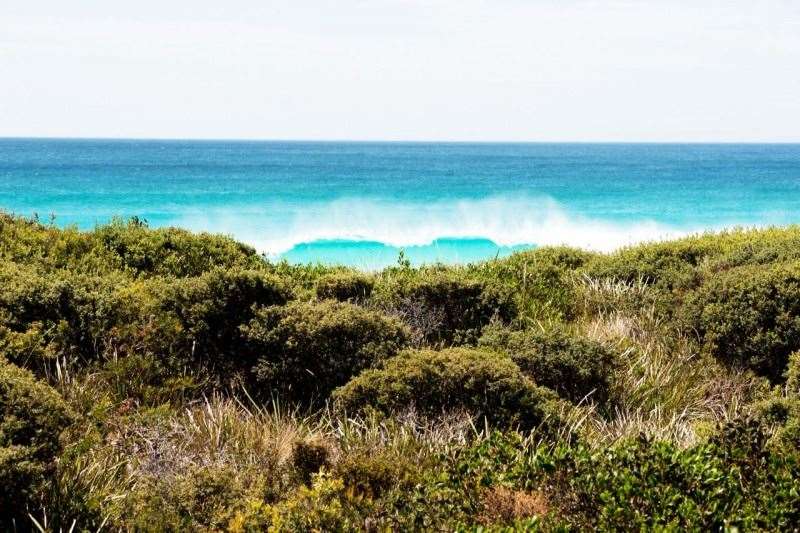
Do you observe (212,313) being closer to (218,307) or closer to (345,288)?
(218,307)

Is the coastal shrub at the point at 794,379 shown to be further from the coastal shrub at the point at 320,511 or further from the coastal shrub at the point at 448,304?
the coastal shrub at the point at 320,511

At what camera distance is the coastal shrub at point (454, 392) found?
271 inches

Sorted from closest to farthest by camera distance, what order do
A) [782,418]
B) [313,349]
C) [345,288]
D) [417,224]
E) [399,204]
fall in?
1. [782,418]
2. [313,349]
3. [345,288]
4. [417,224]
5. [399,204]

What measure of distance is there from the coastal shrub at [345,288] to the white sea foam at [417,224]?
84.9 feet

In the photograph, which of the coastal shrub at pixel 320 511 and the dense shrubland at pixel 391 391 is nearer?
the coastal shrub at pixel 320 511

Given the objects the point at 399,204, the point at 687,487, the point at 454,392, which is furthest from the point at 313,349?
the point at 399,204

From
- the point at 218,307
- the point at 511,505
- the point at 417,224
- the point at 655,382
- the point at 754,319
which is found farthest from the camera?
the point at 417,224

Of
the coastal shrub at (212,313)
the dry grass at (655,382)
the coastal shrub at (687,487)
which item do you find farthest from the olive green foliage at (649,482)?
the coastal shrub at (212,313)

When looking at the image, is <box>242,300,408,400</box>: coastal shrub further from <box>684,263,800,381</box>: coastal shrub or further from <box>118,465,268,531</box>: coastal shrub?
<box>684,263,800,381</box>: coastal shrub

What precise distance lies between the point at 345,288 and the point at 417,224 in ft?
120

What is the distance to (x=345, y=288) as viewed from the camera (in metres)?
10.4

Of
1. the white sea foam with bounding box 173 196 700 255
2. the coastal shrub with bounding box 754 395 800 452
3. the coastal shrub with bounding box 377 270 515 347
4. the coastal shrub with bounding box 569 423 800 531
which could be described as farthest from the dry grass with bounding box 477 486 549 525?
the white sea foam with bounding box 173 196 700 255

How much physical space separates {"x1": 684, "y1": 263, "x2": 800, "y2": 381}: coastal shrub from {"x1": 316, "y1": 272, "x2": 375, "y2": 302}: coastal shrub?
3.89m

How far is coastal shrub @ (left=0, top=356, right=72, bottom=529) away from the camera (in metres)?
5.00
